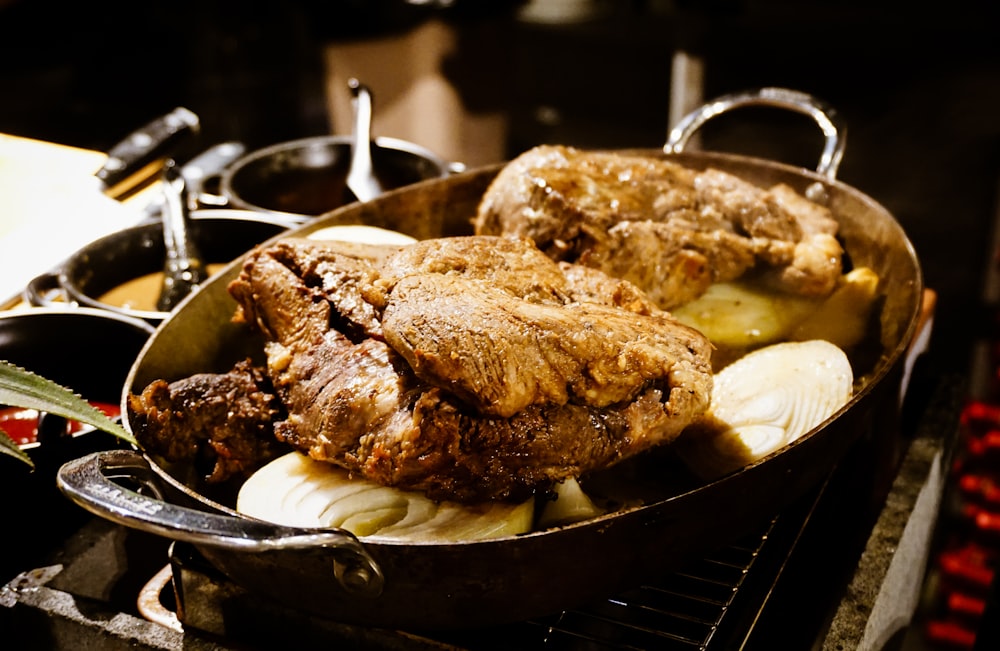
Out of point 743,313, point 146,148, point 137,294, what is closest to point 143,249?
point 137,294

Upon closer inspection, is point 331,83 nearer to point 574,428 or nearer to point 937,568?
point 937,568

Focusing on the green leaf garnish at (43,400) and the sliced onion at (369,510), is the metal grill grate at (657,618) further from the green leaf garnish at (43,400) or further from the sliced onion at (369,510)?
the green leaf garnish at (43,400)

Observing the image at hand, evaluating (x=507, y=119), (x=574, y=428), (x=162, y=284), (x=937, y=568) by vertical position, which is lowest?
(x=937, y=568)

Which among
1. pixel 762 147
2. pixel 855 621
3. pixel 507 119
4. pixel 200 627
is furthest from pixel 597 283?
pixel 507 119

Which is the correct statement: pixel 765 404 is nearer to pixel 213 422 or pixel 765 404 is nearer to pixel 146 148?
pixel 213 422

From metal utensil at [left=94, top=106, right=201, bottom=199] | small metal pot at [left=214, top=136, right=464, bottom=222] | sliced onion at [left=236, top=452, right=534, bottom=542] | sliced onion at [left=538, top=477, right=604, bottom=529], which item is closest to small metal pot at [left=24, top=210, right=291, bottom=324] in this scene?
small metal pot at [left=214, top=136, right=464, bottom=222]

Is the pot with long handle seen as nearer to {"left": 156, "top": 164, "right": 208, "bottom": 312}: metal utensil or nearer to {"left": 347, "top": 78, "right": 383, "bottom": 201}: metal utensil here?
{"left": 156, "top": 164, "right": 208, "bottom": 312}: metal utensil

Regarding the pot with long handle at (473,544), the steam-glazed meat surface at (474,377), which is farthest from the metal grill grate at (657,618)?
the steam-glazed meat surface at (474,377)
